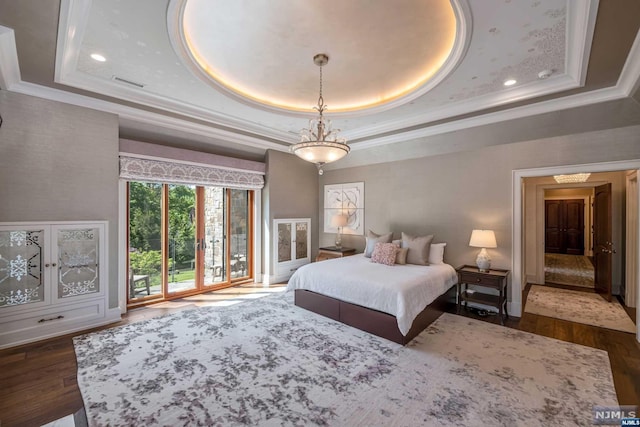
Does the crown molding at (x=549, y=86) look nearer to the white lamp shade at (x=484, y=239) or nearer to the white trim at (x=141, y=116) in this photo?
the white lamp shade at (x=484, y=239)

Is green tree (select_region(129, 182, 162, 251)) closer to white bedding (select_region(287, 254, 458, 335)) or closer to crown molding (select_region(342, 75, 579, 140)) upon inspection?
white bedding (select_region(287, 254, 458, 335))

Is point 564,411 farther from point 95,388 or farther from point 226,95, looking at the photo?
point 226,95

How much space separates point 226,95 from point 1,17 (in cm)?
187

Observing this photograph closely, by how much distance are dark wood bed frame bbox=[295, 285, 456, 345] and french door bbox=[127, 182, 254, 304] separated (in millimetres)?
1995

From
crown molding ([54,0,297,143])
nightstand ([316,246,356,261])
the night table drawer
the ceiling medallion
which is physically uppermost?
the ceiling medallion

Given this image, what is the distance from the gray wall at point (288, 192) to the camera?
550 cm

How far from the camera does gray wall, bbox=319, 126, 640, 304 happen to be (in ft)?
11.1

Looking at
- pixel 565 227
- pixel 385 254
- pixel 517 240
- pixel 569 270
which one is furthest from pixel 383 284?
pixel 565 227

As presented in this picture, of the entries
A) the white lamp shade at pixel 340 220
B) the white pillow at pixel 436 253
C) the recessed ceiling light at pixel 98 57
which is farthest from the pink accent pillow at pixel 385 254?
the recessed ceiling light at pixel 98 57

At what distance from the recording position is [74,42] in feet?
7.84

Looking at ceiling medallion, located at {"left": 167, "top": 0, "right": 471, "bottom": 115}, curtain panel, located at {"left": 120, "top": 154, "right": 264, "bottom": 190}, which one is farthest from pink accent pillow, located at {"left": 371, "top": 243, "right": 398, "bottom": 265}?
curtain panel, located at {"left": 120, "top": 154, "right": 264, "bottom": 190}

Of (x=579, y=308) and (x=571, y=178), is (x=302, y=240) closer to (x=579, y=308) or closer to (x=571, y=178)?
(x=579, y=308)

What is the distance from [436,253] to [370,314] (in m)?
1.78

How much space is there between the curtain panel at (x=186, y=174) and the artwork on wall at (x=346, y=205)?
1.63 m
